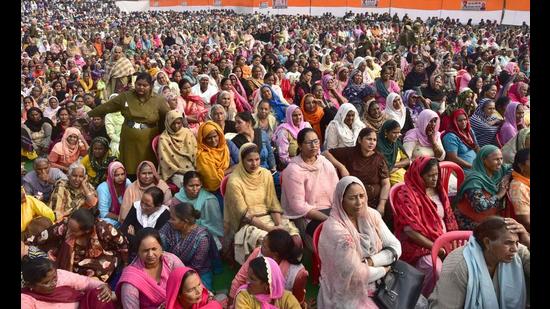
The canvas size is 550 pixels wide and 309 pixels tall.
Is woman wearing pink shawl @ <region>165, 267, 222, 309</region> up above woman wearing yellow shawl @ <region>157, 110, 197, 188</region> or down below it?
below

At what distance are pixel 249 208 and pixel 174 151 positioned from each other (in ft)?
3.41

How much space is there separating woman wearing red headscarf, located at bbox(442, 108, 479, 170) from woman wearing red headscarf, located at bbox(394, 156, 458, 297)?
4.59 ft

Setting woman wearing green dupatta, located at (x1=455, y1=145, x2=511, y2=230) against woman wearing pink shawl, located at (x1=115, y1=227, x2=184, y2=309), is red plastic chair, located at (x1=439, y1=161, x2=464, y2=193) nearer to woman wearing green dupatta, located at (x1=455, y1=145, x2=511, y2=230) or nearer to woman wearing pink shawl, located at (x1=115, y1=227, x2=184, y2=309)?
woman wearing green dupatta, located at (x1=455, y1=145, x2=511, y2=230)

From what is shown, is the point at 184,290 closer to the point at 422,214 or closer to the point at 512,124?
the point at 422,214

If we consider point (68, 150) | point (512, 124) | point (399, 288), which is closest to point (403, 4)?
point (512, 124)

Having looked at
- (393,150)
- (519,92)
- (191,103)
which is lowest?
(393,150)

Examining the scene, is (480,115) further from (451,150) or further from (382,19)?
(382,19)

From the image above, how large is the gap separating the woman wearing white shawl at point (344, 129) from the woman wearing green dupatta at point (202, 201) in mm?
1448

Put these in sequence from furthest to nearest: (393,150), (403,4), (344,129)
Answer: (403,4), (344,129), (393,150)

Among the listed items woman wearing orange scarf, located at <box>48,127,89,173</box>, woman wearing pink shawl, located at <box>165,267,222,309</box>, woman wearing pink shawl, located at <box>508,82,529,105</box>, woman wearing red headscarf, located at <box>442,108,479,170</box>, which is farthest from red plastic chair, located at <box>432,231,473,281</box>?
woman wearing pink shawl, located at <box>508,82,529,105</box>

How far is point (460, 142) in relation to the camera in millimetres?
4801

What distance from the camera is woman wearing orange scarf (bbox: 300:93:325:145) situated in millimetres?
5777

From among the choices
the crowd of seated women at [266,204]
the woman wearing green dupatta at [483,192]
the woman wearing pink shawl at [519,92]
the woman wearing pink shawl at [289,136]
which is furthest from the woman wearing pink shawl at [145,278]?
the woman wearing pink shawl at [519,92]

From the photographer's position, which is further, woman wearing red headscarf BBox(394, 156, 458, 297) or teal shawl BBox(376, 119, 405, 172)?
teal shawl BBox(376, 119, 405, 172)
